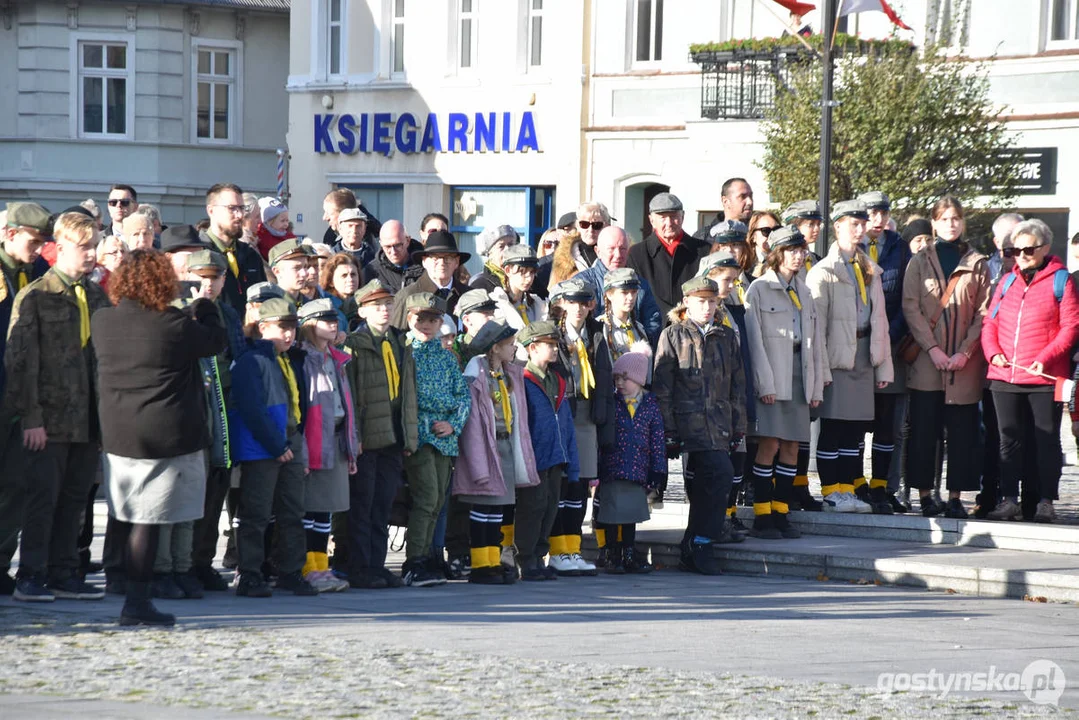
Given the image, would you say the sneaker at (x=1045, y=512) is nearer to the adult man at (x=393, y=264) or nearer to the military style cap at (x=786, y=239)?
the military style cap at (x=786, y=239)

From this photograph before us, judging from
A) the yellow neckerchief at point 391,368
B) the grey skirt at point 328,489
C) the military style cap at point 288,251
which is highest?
the military style cap at point 288,251

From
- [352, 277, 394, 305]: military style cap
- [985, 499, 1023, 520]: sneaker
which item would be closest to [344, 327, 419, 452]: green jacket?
[352, 277, 394, 305]: military style cap

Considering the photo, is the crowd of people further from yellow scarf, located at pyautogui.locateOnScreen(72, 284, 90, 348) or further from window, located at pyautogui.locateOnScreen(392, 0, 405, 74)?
window, located at pyautogui.locateOnScreen(392, 0, 405, 74)

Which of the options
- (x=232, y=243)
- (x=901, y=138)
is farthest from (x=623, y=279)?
(x=901, y=138)

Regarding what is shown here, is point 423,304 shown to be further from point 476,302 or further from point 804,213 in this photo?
point 804,213

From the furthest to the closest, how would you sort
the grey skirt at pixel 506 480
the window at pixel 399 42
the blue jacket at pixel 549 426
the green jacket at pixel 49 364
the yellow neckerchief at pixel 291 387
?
1. the window at pixel 399 42
2. the blue jacket at pixel 549 426
3. the grey skirt at pixel 506 480
4. the yellow neckerchief at pixel 291 387
5. the green jacket at pixel 49 364

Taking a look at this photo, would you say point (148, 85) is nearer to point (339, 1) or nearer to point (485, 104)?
point (339, 1)

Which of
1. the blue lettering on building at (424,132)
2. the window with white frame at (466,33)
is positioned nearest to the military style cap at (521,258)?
the blue lettering on building at (424,132)

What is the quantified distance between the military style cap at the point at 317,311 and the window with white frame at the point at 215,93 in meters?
30.9

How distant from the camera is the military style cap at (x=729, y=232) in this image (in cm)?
1321

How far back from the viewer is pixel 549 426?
11.8 m

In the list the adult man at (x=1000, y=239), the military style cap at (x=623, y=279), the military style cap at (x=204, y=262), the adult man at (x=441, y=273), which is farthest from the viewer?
the adult man at (x=1000, y=239)

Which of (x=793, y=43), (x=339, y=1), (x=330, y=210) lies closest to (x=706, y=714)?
(x=330, y=210)

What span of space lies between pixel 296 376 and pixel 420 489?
1.16 m
